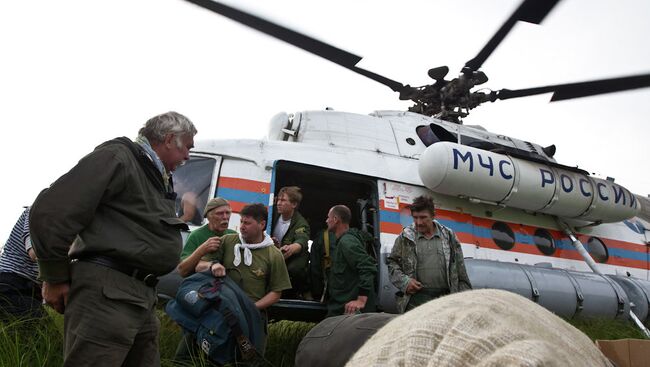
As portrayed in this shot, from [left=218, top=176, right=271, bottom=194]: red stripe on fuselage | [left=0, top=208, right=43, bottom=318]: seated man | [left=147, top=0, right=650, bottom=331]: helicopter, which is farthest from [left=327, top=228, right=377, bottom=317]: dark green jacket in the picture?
[left=0, top=208, right=43, bottom=318]: seated man

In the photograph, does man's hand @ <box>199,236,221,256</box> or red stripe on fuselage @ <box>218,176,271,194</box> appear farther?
red stripe on fuselage @ <box>218,176,271,194</box>

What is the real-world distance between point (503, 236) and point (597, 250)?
6.31ft

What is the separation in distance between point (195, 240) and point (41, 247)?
1778 millimetres

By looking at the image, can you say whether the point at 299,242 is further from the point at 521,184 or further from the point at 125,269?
the point at 521,184

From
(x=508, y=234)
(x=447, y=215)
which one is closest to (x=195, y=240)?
(x=447, y=215)

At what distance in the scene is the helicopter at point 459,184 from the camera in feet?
16.4

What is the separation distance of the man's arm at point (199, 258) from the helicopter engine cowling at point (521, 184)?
113 inches

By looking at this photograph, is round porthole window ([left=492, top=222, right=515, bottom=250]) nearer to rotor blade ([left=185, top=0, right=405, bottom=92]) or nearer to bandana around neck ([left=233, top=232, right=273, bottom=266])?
rotor blade ([left=185, top=0, right=405, bottom=92])

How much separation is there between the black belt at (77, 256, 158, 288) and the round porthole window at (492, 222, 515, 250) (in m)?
4.74

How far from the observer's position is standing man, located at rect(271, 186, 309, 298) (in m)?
4.32

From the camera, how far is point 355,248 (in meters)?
3.98

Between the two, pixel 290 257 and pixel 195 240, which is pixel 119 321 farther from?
pixel 290 257

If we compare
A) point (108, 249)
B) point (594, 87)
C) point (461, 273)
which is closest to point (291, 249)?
point (461, 273)

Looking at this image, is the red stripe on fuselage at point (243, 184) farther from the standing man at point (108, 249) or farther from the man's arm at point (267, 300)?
the standing man at point (108, 249)
